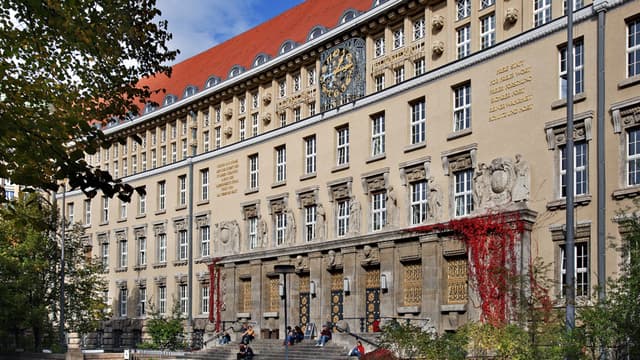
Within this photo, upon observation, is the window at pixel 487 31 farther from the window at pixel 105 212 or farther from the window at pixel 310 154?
the window at pixel 105 212

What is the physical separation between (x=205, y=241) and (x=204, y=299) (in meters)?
3.36

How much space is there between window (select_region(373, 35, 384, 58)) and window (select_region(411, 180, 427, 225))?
669cm

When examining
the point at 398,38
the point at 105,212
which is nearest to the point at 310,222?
the point at 398,38

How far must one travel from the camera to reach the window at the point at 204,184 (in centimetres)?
5584

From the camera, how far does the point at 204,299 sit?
5428 cm

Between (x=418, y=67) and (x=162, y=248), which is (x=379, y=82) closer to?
(x=418, y=67)

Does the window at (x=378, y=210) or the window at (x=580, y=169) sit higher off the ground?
the window at (x=580, y=169)

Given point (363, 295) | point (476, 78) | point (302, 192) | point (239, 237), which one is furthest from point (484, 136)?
point (239, 237)

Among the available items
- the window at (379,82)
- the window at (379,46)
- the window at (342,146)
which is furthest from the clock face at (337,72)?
the window at (342,146)

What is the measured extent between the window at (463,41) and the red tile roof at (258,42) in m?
7.30

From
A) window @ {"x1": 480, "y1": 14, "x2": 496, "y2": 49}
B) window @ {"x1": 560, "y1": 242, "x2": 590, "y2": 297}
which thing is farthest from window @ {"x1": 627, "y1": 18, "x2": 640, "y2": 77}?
window @ {"x1": 480, "y1": 14, "x2": 496, "y2": 49}

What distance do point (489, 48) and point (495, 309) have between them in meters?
9.72

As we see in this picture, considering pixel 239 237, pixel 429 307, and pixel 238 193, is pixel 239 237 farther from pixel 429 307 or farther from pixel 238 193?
pixel 429 307

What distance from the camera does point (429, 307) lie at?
3697 cm
